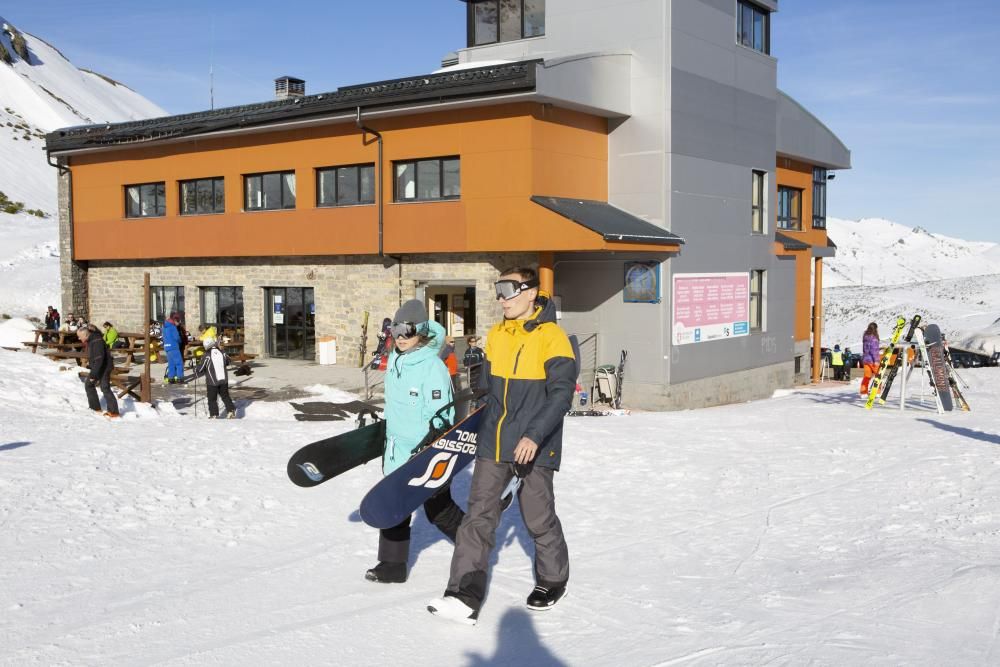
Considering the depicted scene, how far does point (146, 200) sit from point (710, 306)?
14913 millimetres

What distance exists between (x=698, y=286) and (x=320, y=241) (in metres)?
8.54

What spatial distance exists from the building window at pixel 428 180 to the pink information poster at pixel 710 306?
5008mm

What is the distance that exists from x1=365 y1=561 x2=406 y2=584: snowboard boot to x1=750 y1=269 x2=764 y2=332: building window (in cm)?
1831

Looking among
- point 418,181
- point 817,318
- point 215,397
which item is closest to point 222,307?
point 418,181

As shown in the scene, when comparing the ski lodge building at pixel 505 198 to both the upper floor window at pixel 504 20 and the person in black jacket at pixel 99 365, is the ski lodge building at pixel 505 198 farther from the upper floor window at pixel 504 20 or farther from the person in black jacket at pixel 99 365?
the person in black jacket at pixel 99 365

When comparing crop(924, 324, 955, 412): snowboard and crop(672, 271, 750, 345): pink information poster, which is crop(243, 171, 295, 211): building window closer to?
crop(672, 271, 750, 345): pink information poster

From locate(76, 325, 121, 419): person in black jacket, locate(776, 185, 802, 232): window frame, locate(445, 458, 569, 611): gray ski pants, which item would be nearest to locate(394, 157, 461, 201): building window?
locate(76, 325, 121, 419): person in black jacket


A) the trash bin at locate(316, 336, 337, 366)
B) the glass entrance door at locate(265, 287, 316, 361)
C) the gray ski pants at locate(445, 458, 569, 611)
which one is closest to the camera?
the gray ski pants at locate(445, 458, 569, 611)

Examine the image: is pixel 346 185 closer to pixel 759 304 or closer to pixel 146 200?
pixel 146 200

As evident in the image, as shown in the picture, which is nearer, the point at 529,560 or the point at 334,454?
the point at 334,454

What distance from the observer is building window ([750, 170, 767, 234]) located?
22.3 m

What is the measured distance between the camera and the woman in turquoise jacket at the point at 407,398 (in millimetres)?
5316

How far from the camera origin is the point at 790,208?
2725 cm

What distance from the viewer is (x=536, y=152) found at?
55.5ft
